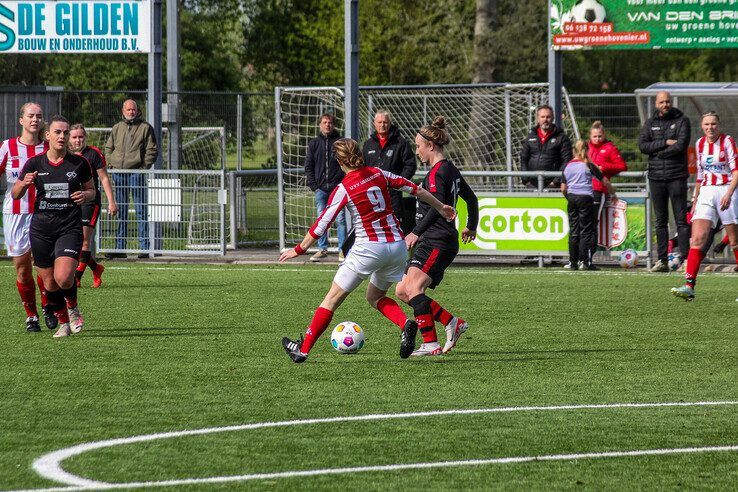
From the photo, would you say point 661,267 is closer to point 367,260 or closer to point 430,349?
point 430,349

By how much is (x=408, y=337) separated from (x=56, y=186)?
332 centimetres

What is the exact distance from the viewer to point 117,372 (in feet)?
31.4

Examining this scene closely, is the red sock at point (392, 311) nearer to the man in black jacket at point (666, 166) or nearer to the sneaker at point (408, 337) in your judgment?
the sneaker at point (408, 337)

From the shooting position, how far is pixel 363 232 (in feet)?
32.6

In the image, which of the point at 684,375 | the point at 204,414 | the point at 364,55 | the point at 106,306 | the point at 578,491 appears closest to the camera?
the point at 578,491

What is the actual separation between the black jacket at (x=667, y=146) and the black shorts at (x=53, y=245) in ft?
28.8

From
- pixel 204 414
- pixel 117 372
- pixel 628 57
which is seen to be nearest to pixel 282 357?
pixel 117 372

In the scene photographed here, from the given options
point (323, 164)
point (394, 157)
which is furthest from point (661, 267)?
point (323, 164)

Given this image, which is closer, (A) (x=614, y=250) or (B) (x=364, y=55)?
(A) (x=614, y=250)

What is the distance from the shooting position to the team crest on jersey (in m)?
18.6

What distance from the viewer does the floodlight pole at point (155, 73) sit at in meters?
20.8

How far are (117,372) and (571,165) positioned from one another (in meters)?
9.61

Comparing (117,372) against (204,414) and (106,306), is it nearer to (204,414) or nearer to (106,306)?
(204,414)

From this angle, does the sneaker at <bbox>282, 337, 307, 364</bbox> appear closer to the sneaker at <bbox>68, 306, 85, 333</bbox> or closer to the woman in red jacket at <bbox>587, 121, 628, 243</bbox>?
the sneaker at <bbox>68, 306, 85, 333</bbox>
